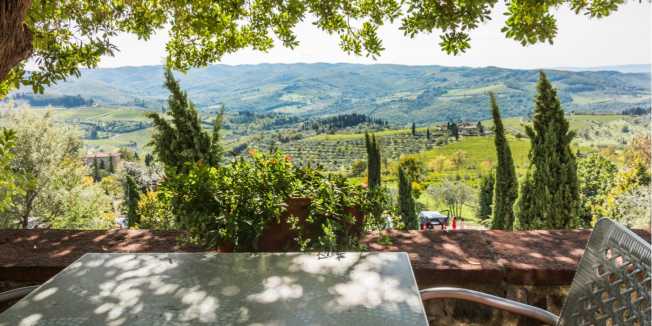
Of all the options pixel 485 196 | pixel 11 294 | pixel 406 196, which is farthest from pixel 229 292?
pixel 485 196

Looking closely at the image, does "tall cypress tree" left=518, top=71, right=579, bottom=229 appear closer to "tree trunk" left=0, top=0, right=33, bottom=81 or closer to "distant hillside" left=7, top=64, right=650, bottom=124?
"tree trunk" left=0, top=0, right=33, bottom=81

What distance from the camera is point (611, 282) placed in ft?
2.97

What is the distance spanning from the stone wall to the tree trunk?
73 cm

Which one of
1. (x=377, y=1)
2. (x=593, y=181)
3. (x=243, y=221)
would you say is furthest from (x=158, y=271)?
(x=593, y=181)

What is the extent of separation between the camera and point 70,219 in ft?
A: 65.9

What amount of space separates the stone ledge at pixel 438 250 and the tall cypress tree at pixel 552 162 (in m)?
7.71

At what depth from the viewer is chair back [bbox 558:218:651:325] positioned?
804mm

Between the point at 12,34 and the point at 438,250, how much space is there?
177 centimetres

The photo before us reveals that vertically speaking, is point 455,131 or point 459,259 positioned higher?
point 459,259

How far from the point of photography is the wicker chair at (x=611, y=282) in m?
0.80

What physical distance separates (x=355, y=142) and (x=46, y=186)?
37382 mm

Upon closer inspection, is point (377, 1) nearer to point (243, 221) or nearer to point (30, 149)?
point (243, 221)

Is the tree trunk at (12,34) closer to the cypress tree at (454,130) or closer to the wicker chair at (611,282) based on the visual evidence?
the wicker chair at (611,282)

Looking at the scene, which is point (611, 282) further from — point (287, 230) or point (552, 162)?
point (552, 162)
